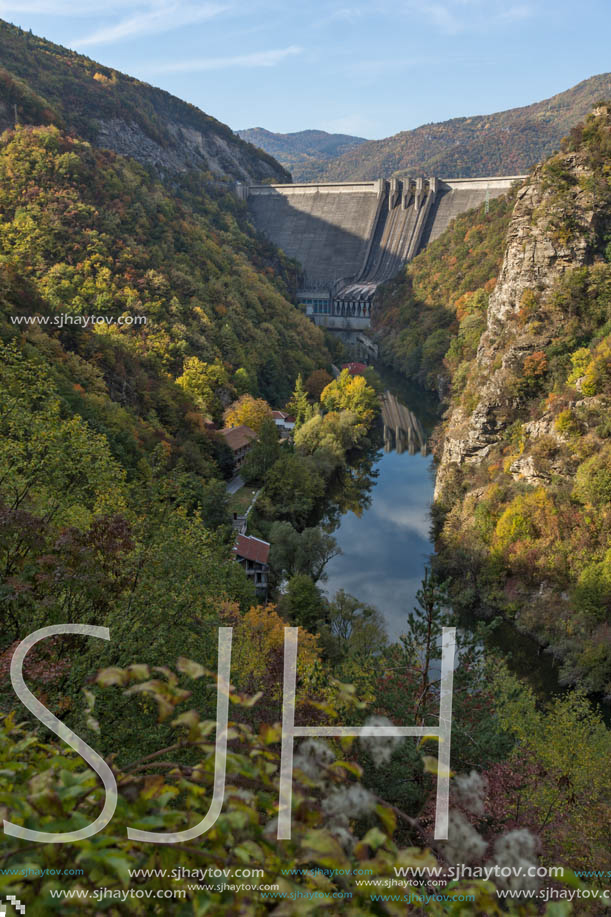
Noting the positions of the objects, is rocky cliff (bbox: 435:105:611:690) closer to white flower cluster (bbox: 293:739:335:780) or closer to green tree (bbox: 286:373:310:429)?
green tree (bbox: 286:373:310:429)

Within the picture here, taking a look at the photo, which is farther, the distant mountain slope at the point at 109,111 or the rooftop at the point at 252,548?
the distant mountain slope at the point at 109,111

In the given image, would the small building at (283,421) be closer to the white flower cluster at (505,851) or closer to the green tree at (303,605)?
the green tree at (303,605)

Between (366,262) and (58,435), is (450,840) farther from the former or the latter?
(366,262)

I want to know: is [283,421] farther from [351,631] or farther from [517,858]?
[517,858]

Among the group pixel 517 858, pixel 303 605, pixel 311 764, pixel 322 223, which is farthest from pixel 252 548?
pixel 322 223

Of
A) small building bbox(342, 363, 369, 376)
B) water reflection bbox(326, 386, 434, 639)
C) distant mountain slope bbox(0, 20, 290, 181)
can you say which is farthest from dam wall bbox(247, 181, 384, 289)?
water reflection bbox(326, 386, 434, 639)
